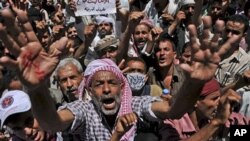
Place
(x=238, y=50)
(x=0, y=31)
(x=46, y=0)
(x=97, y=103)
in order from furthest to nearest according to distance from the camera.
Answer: (x=46, y=0), (x=238, y=50), (x=97, y=103), (x=0, y=31)

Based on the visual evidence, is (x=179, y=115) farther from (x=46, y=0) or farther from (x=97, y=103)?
(x=46, y=0)

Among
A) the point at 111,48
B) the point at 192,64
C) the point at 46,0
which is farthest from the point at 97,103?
the point at 46,0

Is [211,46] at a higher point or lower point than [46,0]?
higher

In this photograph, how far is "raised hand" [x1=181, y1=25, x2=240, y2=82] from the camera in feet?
9.64

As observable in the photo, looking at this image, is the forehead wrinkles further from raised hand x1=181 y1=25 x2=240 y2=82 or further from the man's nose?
raised hand x1=181 y1=25 x2=240 y2=82

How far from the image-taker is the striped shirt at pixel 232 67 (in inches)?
208

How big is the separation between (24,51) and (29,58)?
0.04m

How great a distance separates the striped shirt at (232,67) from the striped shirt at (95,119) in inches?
76.4

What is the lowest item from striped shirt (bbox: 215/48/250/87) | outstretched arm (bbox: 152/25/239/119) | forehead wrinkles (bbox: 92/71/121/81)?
striped shirt (bbox: 215/48/250/87)

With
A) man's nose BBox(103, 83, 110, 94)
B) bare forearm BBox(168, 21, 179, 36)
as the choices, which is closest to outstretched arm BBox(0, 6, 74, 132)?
man's nose BBox(103, 83, 110, 94)

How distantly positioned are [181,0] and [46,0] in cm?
277

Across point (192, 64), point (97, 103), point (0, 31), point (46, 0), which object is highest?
point (0, 31)

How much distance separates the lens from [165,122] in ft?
11.9

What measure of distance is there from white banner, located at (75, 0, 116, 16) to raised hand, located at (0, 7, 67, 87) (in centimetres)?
303
